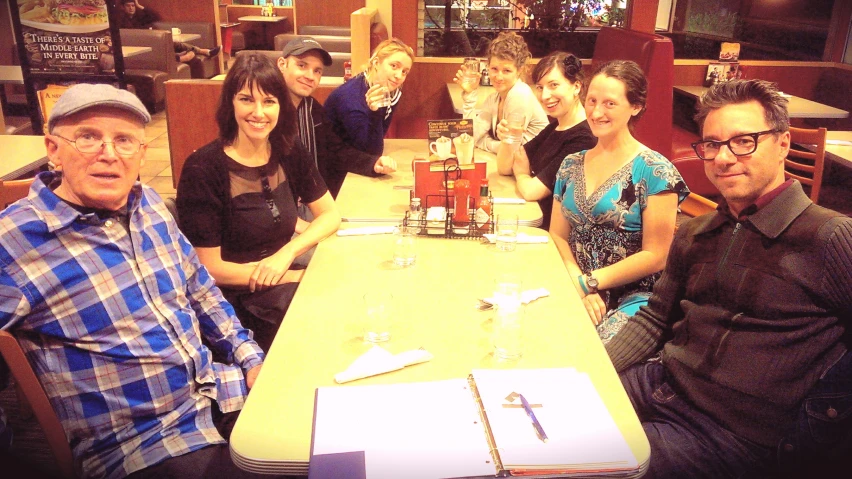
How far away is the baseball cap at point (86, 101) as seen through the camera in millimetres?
1372

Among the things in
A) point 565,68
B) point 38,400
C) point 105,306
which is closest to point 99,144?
point 105,306

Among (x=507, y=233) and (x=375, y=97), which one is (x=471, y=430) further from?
(x=375, y=97)

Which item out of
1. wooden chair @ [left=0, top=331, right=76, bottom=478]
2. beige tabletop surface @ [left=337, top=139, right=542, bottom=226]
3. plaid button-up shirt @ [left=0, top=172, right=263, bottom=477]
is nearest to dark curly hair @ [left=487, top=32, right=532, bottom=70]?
beige tabletop surface @ [left=337, top=139, right=542, bottom=226]

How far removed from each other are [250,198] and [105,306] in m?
0.82

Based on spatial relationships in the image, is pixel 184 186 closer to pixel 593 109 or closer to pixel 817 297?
pixel 593 109

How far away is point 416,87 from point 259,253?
3.43 m

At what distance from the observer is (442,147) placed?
233cm

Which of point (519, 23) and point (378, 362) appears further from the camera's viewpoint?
point (519, 23)

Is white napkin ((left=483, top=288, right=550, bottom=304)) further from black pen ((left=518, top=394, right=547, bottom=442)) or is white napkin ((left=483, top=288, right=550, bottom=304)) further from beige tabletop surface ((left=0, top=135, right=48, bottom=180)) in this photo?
beige tabletop surface ((left=0, top=135, right=48, bottom=180))

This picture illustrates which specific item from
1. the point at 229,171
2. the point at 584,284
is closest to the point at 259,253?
the point at 229,171

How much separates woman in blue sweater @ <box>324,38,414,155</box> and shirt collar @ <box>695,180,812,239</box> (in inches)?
72.9

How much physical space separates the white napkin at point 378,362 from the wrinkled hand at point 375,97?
1.73 meters

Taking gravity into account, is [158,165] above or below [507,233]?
below

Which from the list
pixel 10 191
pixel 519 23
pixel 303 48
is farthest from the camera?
pixel 519 23
